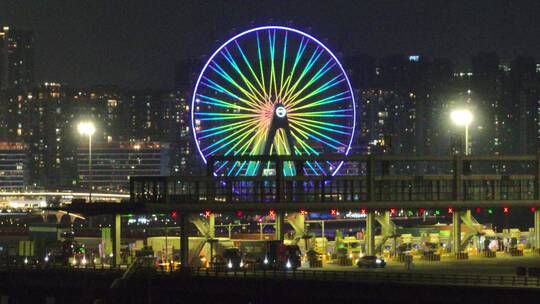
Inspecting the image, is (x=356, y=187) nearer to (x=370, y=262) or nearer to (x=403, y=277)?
(x=370, y=262)

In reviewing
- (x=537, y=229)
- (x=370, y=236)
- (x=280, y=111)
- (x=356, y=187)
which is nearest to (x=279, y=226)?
(x=370, y=236)

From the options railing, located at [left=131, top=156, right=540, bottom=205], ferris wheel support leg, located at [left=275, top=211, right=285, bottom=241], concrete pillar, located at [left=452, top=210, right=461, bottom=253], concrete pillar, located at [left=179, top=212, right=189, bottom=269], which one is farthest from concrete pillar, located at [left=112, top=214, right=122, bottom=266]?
concrete pillar, located at [left=452, top=210, right=461, bottom=253]

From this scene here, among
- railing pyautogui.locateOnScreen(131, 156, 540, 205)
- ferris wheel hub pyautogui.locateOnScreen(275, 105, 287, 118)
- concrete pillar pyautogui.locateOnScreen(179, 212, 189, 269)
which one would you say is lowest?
concrete pillar pyautogui.locateOnScreen(179, 212, 189, 269)

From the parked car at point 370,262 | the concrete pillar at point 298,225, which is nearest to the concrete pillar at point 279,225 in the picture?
the concrete pillar at point 298,225

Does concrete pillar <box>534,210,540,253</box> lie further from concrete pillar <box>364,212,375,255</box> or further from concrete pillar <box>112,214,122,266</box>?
concrete pillar <box>112,214,122,266</box>

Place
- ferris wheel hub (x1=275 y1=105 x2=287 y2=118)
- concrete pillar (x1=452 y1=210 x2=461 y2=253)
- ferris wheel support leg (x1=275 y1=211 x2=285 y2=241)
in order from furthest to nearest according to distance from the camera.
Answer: ferris wheel hub (x1=275 y1=105 x2=287 y2=118) < concrete pillar (x1=452 y1=210 x2=461 y2=253) < ferris wheel support leg (x1=275 y1=211 x2=285 y2=241)

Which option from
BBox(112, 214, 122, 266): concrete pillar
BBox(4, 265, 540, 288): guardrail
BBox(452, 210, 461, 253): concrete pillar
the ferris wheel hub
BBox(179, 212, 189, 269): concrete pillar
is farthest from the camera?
the ferris wheel hub

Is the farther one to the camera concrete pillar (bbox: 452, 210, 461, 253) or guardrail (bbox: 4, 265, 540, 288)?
concrete pillar (bbox: 452, 210, 461, 253)

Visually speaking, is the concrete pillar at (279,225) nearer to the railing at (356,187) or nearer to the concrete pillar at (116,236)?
the railing at (356,187)

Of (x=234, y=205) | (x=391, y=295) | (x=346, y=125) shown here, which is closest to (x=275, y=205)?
(x=234, y=205)

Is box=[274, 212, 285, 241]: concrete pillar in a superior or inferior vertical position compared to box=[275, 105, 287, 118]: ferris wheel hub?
inferior

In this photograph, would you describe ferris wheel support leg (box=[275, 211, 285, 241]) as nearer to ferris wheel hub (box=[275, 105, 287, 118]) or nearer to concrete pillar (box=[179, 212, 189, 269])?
ferris wheel hub (box=[275, 105, 287, 118])

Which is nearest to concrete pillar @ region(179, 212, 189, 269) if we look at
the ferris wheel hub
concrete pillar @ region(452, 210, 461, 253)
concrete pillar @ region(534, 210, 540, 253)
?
the ferris wheel hub

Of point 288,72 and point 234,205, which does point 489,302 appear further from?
point 288,72
